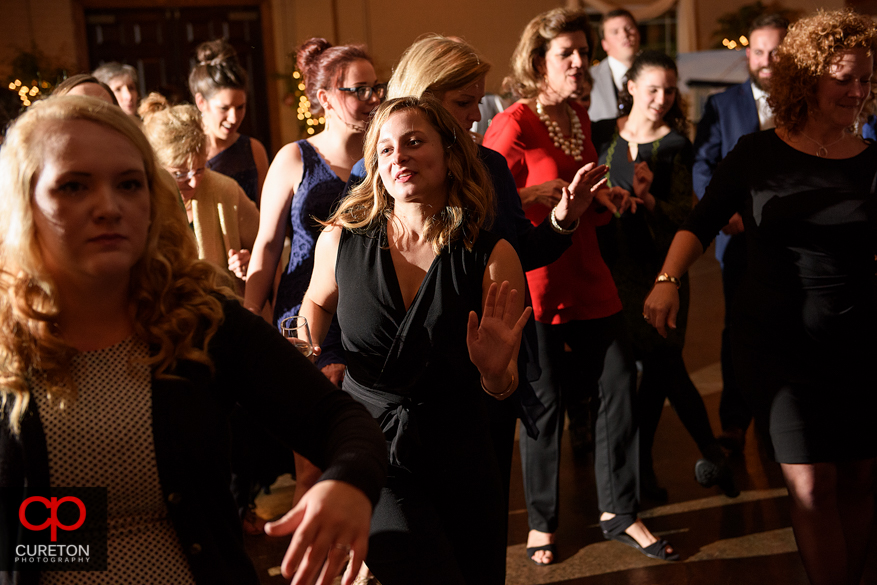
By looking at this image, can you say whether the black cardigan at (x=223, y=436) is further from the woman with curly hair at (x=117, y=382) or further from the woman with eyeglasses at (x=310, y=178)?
the woman with eyeglasses at (x=310, y=178)

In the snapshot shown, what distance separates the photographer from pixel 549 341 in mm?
2877

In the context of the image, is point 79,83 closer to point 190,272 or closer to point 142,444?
point 190,272

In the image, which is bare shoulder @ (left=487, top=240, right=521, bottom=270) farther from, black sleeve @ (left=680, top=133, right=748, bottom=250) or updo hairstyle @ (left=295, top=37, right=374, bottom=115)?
updo hairstyle @ (left=295, top=37, right=374, bottom=115)

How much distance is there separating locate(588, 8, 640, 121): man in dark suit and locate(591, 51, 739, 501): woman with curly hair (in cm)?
115

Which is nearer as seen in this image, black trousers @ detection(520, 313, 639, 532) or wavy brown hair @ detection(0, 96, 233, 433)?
wavy brown hair @ detection(0, 96, 233, 433)

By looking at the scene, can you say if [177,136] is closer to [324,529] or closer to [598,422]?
[598,422]

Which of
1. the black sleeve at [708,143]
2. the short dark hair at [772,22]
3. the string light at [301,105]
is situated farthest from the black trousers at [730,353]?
the string light at [301,105]

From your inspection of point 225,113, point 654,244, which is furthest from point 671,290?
point 225,113

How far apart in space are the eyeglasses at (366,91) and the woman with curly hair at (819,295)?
1200mm

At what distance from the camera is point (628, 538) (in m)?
2.90

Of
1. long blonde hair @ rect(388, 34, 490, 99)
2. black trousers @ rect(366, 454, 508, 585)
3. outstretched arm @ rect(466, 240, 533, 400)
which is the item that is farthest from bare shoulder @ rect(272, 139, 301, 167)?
black trousers @ rect(366, 454, 508, 585)

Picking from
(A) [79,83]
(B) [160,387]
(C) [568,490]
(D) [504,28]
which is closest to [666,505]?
(C) [568,490]

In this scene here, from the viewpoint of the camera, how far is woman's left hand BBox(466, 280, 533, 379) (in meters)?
1.75

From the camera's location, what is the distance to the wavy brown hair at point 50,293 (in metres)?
1.18
